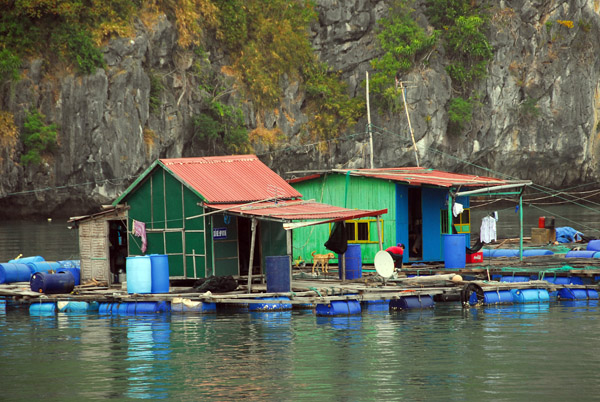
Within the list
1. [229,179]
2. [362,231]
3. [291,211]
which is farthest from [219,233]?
[362,231]

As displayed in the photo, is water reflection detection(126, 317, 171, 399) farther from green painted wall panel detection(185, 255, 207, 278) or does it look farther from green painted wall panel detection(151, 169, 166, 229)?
green painted wall panel detection(151, 169, 166, 229)

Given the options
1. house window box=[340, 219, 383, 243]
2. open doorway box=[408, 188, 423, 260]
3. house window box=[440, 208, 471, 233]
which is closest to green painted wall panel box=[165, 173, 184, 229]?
house window box=[340, 219, 383, 243]

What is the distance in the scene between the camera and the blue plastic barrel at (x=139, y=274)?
1120 inches

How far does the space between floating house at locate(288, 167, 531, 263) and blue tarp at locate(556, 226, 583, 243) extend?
34.4 feet

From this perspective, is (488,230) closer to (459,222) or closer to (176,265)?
(459,222)

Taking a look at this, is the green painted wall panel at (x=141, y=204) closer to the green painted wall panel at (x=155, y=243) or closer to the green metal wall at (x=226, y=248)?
the green painted wall panel at (x=155, y=243)

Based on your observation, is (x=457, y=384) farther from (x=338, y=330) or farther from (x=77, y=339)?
(x=77, y=339)

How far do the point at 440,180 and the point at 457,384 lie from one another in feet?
60.8

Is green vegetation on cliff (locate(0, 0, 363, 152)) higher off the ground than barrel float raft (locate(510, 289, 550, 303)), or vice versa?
green vegetation on cliff (locate(0, 0, 363, 152))

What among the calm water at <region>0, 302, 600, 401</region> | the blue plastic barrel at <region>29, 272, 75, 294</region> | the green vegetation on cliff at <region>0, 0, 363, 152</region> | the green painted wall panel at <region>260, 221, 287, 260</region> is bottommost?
the calm water at <region>0, 302, 600, 401</region>

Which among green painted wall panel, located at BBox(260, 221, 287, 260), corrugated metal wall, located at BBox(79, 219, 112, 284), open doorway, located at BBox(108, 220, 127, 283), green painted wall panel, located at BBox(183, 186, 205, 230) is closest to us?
green painted wall panel, located at BBox(183, 186, 205, 230)

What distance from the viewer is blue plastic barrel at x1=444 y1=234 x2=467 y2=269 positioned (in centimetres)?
3409

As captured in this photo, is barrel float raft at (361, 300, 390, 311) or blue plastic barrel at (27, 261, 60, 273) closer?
barrel float raft at (361, 300, 390, 311)

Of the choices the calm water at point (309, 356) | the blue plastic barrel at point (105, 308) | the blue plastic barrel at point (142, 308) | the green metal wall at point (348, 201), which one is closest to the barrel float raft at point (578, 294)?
the calm water at point (309, 356)
